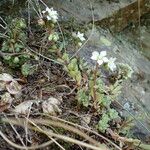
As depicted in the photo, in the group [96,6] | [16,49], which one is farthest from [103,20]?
[16,49]

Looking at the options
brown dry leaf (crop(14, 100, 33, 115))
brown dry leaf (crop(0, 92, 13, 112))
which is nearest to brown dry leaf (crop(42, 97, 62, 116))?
brown dry leaf (crop(14, 100, 33, 115))

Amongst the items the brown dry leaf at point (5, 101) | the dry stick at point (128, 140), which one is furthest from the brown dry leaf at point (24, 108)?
the dry stick at point (128, 140)

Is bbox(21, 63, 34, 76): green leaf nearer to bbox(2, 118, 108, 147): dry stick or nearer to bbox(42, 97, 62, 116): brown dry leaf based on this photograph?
bbox(42, 97, 62, 116): brown dry leaf

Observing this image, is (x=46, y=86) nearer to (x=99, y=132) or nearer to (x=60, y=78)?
(x=60, y=78)

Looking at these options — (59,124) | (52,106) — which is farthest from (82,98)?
(59,124)

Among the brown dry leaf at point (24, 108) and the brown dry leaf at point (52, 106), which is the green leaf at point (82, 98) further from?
the brown dry leaf at point (24, 108)
